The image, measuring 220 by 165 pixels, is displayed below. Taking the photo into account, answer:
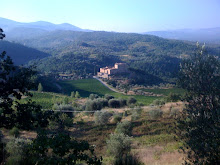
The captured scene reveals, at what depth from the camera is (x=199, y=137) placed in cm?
373

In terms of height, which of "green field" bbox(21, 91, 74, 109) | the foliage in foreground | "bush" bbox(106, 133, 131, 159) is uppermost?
the foliage in foreground

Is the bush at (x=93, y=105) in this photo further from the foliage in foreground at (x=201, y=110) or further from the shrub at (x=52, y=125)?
the foliage in foreground at (x=201, y=110)

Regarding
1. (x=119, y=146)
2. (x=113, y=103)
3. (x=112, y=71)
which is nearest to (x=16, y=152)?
(x=119, y=146)

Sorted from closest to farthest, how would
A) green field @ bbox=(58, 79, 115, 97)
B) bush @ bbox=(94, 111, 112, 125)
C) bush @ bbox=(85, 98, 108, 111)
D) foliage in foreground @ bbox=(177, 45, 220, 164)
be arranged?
1. foliage in foreground @ bbox=(177, 45, 220, 164)
2. bush @ bbox=(94, 111, 112, 125)
3. bush @ bbox=(85, 98, 108, 111)
4. green field @ bbox=(58, 79, 115, 97)

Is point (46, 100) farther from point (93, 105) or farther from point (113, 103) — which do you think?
point (113, 103)

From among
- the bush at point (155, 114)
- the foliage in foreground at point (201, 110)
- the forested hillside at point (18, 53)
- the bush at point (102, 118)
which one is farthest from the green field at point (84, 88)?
the forested hillside at point (18, 53)

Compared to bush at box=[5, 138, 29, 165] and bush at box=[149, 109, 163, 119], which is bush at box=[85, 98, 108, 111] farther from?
bush at box=[5, 138, 29, 165]

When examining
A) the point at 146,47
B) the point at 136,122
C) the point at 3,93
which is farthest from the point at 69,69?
the point at 146,47

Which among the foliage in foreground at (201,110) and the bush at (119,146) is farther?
the bush at (119,146)

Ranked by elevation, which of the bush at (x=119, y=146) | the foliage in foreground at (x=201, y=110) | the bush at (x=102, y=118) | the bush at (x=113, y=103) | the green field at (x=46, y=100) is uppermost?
the foliage in foreground at (x=201, y=110)

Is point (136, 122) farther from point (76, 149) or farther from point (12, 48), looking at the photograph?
point (12, 48)

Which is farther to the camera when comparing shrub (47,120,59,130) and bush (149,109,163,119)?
bush (149,109,163,119)

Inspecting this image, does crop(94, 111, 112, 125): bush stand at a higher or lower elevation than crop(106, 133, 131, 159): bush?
lower

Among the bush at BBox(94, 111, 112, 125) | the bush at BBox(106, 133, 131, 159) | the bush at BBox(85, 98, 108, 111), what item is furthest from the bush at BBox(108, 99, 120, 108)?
the bush at BBox(106, 133, 131, 159)
